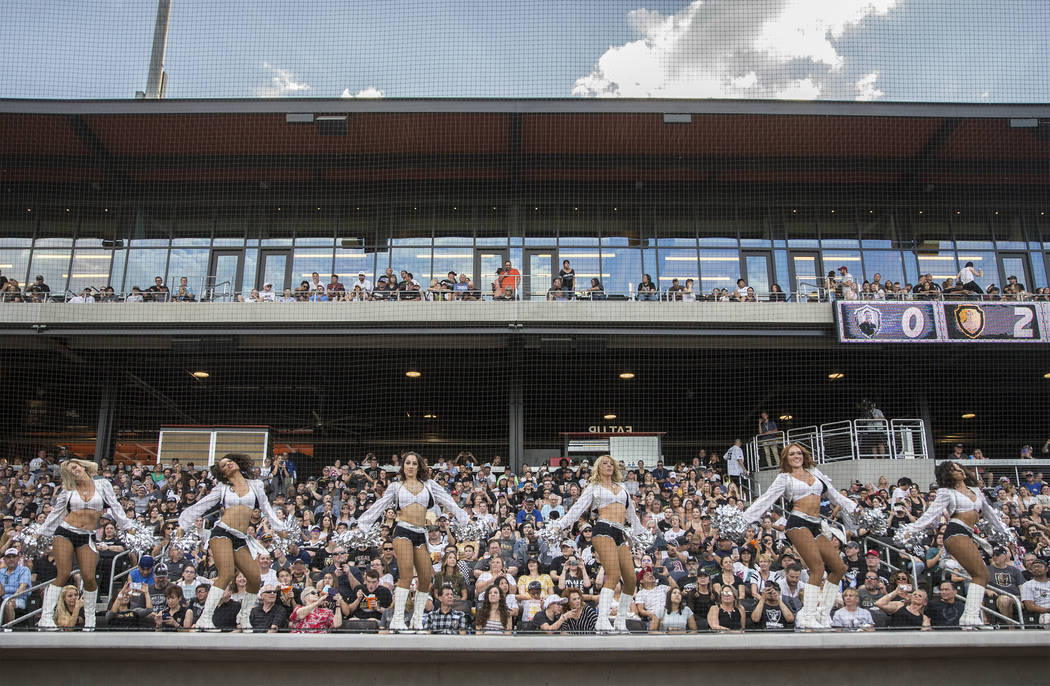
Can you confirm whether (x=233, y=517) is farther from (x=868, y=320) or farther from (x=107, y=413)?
(x=868, y=320)

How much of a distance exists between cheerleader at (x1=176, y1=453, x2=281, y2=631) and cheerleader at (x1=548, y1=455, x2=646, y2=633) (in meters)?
3.27

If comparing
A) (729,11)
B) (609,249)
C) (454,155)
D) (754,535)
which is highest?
(729,11)

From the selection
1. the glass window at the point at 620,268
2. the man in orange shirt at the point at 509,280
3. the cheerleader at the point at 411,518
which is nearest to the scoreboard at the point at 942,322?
the glass window at the point at 620,268

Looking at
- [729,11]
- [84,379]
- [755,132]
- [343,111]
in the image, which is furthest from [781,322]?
[84,379]

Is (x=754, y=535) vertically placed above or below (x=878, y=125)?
below

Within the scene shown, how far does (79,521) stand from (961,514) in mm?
9678

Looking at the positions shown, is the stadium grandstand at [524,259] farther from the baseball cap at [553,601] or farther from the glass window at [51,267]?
the baseball cap at [553,601]

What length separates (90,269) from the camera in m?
21.0

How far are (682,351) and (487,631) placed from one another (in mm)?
11618

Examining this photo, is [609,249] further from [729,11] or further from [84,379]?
[84,379]

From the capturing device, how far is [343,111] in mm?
19375

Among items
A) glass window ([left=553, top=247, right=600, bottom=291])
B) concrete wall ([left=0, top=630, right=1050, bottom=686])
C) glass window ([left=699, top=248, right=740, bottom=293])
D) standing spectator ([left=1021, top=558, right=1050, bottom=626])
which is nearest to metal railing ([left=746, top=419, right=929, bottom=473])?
glass window ([left=699, top=248, right=740, bottom=293])

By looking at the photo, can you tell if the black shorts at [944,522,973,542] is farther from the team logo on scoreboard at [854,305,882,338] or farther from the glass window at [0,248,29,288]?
the glass window at [0,248,29,288]

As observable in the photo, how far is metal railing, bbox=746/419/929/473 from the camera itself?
17.5 meters
